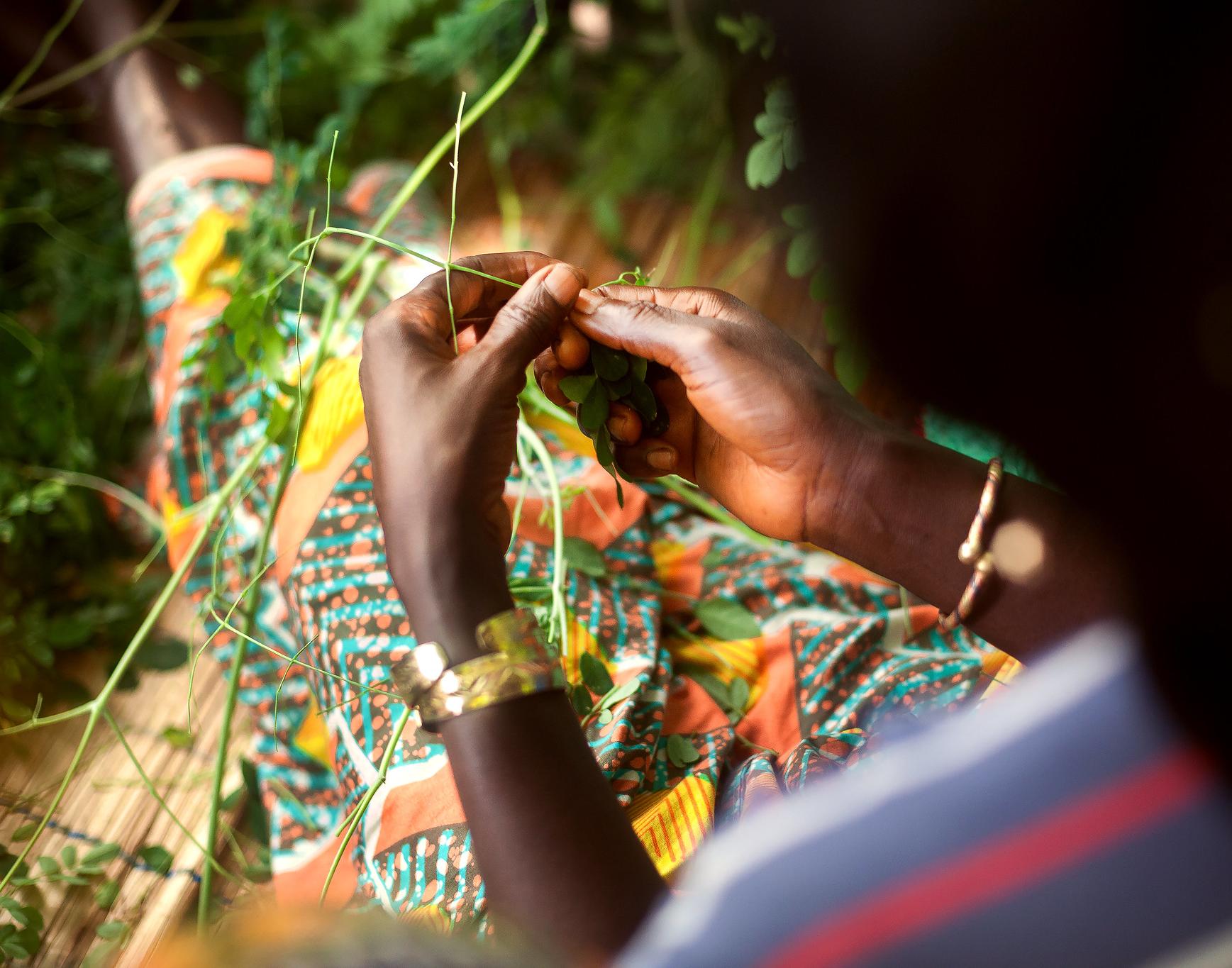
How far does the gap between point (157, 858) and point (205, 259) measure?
2.36ft

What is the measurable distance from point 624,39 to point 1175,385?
5.07ft

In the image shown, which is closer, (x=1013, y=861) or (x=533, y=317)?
(x=1013, y=861)

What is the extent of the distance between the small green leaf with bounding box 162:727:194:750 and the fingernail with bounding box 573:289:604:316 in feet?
2.43

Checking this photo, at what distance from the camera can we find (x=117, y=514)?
1271 mm

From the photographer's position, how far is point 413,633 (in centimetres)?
72

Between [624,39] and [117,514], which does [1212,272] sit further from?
[624,39]

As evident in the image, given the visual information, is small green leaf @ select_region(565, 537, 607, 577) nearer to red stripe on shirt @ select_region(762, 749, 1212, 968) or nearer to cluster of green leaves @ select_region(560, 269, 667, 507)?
cluster of green leaves @ select_region(560, 269, 667, 507)

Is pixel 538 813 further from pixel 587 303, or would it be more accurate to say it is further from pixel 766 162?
pixel 766 162

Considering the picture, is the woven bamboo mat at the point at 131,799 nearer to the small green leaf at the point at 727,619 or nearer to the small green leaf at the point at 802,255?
the small green leaf at the point at 802,255

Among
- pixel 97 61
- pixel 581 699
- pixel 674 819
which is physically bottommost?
pixel 674 819

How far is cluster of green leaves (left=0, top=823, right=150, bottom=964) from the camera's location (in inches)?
33.0

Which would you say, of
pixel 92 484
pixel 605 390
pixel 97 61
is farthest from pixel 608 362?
pixel 97 61

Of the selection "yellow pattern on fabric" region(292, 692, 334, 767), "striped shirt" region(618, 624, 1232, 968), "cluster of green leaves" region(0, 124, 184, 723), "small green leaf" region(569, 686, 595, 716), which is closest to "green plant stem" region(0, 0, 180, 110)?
"cluster of green leaves" region(0, 124, 184, 723)

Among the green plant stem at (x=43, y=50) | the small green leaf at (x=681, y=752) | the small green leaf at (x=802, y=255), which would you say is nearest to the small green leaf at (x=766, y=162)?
the small green leaf at (x=802, y=255)
